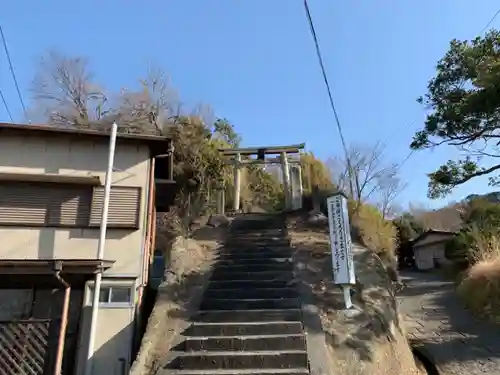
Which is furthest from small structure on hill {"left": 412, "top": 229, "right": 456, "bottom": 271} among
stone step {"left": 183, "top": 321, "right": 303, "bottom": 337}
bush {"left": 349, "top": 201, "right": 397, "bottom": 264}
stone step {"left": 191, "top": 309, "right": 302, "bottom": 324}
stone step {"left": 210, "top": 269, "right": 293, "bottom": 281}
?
stone step {"left": 183, "top": 321, "right": 303, "bottom": 337}

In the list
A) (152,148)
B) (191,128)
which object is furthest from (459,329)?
(191,128)

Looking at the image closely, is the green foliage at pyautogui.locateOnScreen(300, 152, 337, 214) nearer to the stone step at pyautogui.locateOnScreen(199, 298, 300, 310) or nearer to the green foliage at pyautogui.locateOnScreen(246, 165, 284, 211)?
the green foliage at pyautogui.locateOnScreen(246, 165, 284, 211)

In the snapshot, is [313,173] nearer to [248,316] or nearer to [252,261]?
[252,261]

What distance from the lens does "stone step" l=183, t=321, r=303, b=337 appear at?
683 cm

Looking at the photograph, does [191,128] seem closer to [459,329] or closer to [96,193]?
[96,193]

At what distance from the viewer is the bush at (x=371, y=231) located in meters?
11.2

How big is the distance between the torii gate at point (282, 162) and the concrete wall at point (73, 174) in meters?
6.32

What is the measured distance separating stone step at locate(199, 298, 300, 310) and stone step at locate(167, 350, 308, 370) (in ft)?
4.82

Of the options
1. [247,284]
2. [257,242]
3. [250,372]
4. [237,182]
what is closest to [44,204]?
[247,284]

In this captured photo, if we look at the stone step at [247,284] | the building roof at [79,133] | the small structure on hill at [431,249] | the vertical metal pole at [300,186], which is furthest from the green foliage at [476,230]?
the building roof at [79,133]

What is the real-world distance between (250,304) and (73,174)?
4744mm

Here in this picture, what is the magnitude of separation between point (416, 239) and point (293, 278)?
1728cm

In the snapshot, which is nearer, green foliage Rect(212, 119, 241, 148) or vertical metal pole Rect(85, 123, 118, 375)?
vertical metal pole Rect(85, 123, 118, 375)

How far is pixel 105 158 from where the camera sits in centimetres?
916
